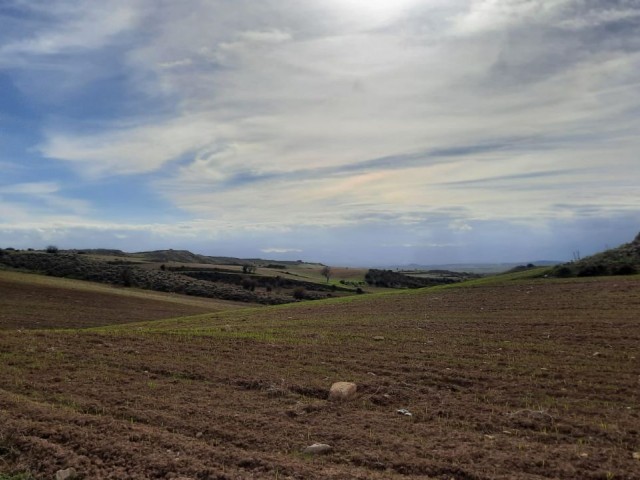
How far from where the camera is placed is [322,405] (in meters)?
8.73

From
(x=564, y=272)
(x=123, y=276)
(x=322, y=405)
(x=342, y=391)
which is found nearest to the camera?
(x=322, y=405)

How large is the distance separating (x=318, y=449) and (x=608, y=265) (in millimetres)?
38576

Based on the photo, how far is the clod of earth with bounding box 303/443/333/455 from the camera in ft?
21.6

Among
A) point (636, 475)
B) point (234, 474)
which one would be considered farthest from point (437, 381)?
point (234, 474)

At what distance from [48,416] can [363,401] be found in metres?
5.10

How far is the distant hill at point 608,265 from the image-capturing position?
122 ft

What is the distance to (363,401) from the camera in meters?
9.13

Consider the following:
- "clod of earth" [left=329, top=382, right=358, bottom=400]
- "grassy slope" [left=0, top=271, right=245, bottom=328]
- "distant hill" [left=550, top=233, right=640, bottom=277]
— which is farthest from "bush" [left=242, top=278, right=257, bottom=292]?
"clod of earth" [left=329, top=382, right=358, bottom=400]

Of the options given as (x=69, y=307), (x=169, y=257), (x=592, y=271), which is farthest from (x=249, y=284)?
(x=169, y=257)

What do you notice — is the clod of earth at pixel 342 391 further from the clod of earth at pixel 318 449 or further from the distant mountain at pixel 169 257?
the distant mountain at pixel 169 257

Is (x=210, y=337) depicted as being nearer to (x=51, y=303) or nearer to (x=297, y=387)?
(x=297, y=387)

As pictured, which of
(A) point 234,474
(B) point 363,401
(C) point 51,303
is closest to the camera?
(A) point 234,474

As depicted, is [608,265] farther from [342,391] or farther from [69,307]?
[69,307]

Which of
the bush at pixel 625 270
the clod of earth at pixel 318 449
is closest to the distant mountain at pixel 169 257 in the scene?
the bush at pixel 625 270
